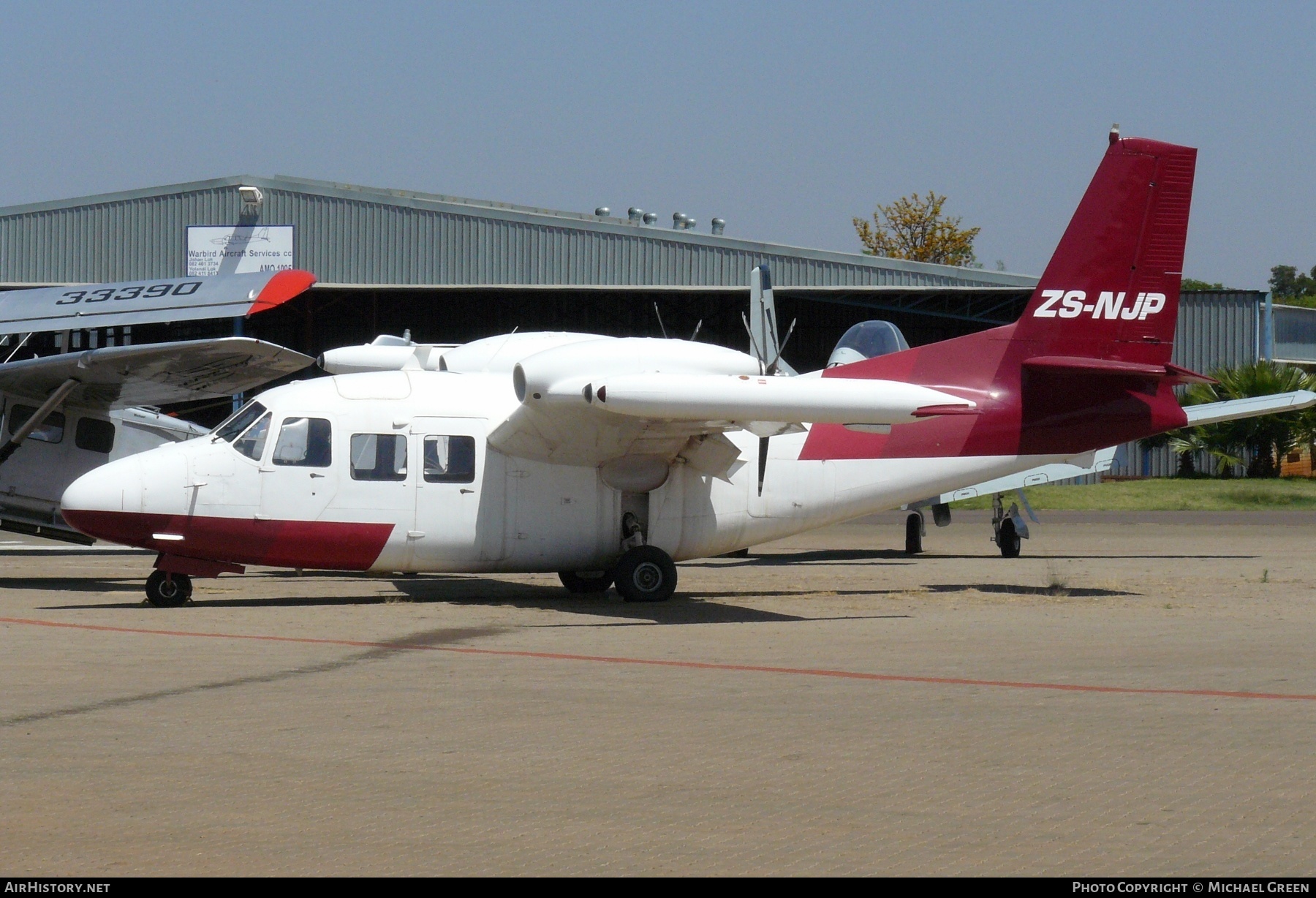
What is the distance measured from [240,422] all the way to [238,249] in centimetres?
2830

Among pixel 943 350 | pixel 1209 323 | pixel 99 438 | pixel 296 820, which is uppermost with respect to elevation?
pixel 1209 323

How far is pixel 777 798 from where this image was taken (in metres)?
6.71

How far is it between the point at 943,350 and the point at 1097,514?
23379 mm

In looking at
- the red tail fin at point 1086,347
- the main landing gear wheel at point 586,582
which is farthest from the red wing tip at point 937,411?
the main landing gear wheel at point 586,582

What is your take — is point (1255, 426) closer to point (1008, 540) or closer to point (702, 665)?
point (1008, 540)

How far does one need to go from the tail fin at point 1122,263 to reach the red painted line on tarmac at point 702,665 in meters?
7.51

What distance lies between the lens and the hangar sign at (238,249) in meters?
41.9

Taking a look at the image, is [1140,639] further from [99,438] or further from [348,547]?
[99,438]

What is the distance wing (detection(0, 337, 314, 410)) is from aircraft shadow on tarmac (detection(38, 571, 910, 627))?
2.53 metres

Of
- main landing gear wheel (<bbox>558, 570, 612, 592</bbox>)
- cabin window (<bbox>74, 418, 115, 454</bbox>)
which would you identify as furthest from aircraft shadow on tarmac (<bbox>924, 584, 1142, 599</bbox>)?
cabin window (<bbox>74, 418, 115, 454</bbox>)

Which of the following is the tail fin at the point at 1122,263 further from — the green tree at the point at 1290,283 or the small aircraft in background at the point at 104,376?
the green tree at the point at 1290,283

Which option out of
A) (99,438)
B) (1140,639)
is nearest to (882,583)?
(1140,639)

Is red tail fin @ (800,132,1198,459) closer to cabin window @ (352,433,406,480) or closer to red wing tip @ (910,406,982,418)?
red wing tip @ (910,406,982,418)

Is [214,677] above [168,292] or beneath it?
beneath
